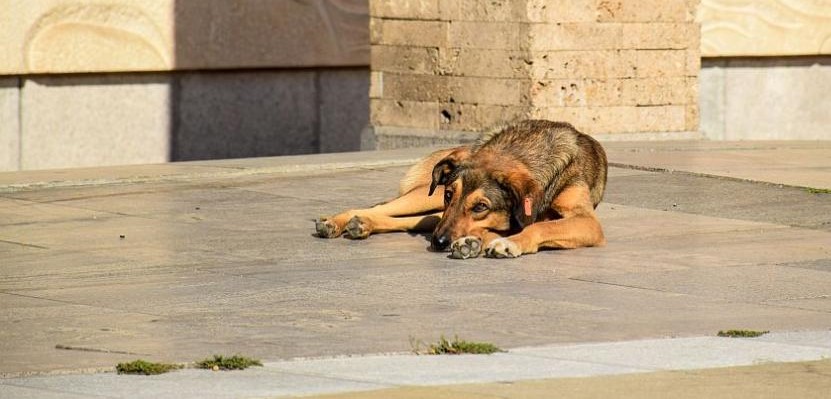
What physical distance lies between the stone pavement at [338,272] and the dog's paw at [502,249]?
0.07m

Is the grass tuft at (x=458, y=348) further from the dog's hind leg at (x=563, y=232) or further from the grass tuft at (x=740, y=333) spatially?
the dog's hind leg at (x=563, y=232)

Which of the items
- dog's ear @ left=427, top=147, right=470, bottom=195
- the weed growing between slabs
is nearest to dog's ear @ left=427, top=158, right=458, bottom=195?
dog's ear @ left=427, top=147, right=470, bottom=195

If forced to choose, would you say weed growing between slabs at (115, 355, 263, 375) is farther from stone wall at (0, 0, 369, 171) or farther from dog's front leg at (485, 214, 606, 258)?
stone wall at (0, 0, 369, 171)

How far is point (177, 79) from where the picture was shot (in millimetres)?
20781

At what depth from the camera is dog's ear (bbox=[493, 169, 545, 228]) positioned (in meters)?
10.9

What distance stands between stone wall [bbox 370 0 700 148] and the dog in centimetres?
605

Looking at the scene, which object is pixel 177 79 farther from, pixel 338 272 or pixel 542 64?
pixel 338 272

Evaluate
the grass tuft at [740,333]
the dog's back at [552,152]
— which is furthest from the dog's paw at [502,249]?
the grass tuft at [740,333]

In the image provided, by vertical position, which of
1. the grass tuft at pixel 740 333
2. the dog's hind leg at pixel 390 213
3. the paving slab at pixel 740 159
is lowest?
the grass tuft at pixel 740 333

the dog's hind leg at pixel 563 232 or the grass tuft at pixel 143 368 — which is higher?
the dog's hind leg at pixel 563 232

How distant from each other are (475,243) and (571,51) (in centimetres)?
791

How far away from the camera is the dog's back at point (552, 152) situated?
1132cm

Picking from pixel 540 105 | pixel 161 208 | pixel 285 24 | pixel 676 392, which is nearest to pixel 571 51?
pixel 540 105

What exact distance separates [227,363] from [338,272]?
287cm
